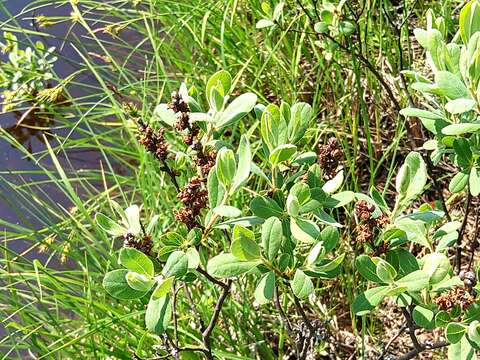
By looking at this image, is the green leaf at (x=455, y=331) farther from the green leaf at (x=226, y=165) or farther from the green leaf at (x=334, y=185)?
the green leaf at (x=226, y=165)

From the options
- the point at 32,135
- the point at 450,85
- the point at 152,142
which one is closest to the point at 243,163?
the point at 152,142

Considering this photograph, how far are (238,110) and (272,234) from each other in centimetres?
23

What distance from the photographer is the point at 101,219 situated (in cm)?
111

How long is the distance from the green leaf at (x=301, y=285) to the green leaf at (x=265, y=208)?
0.32ft

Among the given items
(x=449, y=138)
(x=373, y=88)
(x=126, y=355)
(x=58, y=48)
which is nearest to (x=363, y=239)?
(x=449, y=138)

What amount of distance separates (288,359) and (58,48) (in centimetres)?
195

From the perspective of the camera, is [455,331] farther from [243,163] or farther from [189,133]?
[189,133]

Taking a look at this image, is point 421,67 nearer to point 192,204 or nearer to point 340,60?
point 340,60

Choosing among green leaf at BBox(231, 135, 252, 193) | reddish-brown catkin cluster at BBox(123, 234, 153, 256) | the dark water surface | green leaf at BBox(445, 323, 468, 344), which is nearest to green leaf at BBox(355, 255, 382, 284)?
green leaf at BBox(445, 323, 468, 344)

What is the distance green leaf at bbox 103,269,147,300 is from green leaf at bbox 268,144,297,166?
280mm

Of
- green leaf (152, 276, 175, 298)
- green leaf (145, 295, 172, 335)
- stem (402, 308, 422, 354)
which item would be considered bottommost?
stem (402, 308, 422, 354)

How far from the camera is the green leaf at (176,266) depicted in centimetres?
96

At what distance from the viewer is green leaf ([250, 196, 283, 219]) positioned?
3.32 ft

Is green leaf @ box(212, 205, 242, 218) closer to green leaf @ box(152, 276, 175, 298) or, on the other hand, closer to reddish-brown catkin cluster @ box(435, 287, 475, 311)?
green leaf @ box(152, 276, 175, 298)
